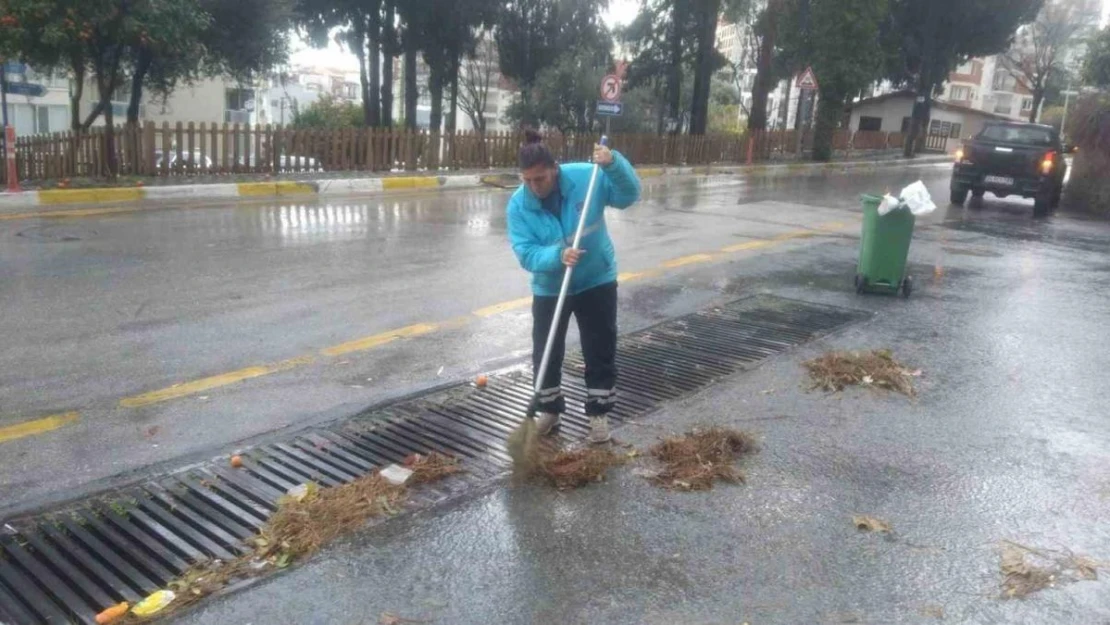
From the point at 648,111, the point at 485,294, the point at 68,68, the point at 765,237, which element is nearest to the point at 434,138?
the point at 68,68

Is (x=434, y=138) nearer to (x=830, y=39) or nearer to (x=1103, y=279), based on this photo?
(x=1103, y=279)

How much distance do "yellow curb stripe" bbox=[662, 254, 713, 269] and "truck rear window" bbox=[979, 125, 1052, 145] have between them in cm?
949

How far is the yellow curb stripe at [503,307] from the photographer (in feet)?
23.0

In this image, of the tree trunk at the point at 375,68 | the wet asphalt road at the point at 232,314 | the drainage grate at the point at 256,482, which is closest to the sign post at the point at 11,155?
the wet asphalt road at the point at 232,314

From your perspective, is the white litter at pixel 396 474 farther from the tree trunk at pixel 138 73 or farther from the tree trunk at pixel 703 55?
the tree trunk at pixel 703 55

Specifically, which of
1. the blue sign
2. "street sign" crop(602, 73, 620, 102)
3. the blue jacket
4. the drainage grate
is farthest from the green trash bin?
the blue sign

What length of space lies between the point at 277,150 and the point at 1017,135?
44.0 feet

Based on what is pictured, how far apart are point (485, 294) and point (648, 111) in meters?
31.8

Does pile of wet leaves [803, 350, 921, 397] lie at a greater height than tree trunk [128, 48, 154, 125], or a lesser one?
lesser

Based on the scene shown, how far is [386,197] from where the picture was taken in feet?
49.2

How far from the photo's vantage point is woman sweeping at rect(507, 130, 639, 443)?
412 cm

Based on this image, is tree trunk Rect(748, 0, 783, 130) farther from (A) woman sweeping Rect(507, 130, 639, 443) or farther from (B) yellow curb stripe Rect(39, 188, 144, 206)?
(A) woman sweeping Rect(507, 130, 639, 443)

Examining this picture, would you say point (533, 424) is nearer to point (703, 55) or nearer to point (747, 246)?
point (747, 246)

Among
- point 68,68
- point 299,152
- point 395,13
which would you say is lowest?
point 299,152
